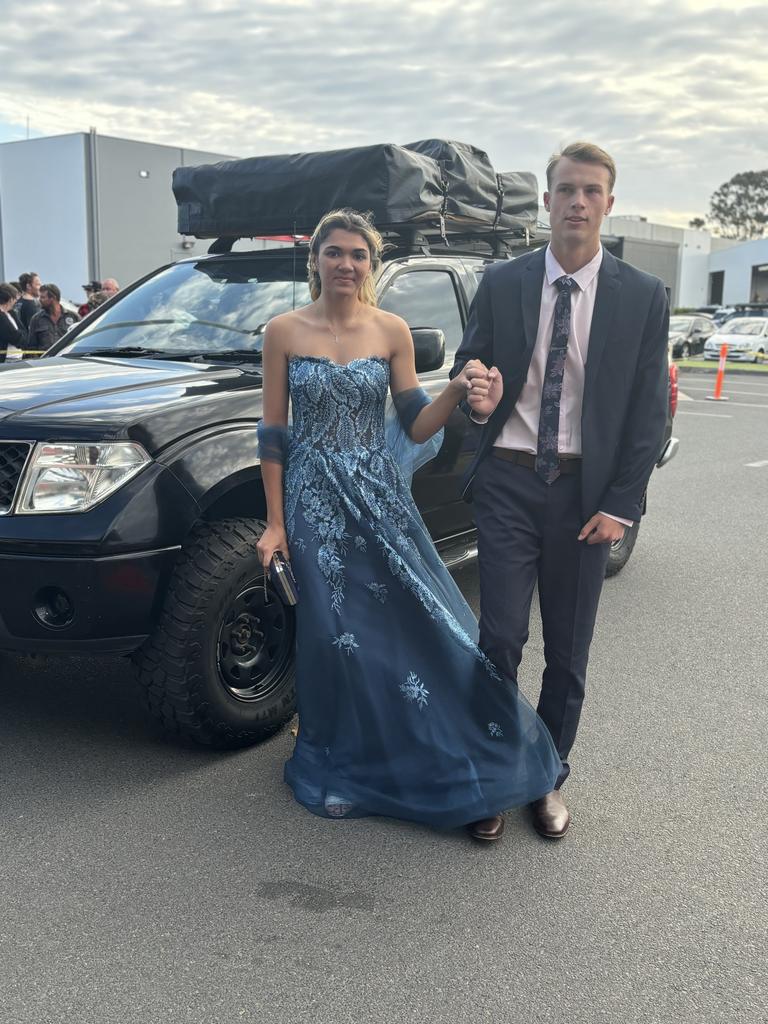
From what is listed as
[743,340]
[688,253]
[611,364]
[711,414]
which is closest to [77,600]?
[611,364]

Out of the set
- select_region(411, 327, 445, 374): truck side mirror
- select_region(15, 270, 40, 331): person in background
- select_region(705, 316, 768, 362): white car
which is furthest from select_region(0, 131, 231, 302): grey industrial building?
select_region(411, 327, 445, 374): truck side mirror

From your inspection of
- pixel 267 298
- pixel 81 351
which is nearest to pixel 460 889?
pixel 267 298

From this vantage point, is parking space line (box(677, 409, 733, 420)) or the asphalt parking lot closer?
the asphalt parking lot

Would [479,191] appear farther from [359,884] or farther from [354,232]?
[359,884]

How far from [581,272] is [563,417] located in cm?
43

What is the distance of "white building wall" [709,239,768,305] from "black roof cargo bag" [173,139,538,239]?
63503mm

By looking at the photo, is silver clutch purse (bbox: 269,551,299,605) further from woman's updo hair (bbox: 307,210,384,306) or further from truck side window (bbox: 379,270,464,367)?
truck side window (bbox: 379,270,464,367)

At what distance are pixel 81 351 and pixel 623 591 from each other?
3.31 metres

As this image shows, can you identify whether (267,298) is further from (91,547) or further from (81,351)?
(91,547)

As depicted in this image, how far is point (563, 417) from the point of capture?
2977 millimetres

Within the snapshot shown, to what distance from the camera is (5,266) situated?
28.0 m

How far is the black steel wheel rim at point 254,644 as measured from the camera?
3492mm

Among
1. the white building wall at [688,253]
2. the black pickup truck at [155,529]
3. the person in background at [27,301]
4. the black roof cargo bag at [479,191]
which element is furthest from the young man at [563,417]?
the white building wall at [688,253]

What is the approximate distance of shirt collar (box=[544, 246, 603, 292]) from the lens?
2.93 m
